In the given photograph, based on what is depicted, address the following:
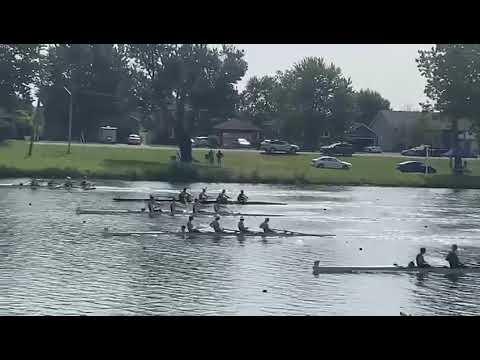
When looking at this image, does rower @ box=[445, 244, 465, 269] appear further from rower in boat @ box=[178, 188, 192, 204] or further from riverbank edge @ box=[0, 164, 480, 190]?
riverbank edge @ box=[0, 164, 480, 190]

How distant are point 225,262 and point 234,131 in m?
62.5

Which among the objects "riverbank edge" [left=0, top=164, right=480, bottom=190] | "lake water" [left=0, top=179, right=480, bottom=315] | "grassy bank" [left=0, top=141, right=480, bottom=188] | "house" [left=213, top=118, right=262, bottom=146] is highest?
"house" [left=213, top=118, right=262, bottom=146]

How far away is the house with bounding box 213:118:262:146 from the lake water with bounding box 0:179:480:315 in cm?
4385

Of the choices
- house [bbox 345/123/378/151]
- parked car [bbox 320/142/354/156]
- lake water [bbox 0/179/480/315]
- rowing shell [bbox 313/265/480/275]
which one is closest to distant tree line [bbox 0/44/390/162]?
house [bbox 345/123/378/151]

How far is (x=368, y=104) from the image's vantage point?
104 meters

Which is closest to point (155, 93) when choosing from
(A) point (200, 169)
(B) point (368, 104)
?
(A) point (200, 169)

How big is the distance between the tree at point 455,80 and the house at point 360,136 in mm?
24271

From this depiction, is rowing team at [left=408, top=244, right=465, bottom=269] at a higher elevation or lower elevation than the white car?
lower

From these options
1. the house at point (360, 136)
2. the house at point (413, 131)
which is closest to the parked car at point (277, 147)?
the house at point (360, 136)

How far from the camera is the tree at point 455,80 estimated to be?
57.7 m

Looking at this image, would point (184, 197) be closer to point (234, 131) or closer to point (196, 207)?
point (196, 207)

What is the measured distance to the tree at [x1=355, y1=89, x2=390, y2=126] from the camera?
10212cm

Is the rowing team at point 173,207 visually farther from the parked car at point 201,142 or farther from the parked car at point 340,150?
the parked car at point 201,142

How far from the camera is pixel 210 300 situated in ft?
57.6
